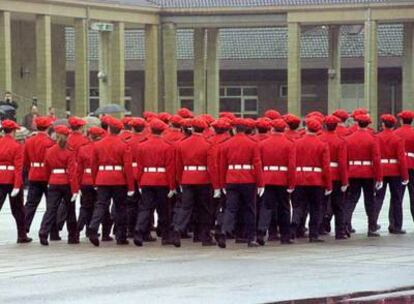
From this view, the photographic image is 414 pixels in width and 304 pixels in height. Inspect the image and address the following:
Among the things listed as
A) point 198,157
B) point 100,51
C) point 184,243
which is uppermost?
point 100,51

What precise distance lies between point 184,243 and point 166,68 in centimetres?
3967

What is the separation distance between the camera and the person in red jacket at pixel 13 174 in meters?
20.7

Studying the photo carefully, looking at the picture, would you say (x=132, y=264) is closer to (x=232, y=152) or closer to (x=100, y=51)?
(x=232, y=152)

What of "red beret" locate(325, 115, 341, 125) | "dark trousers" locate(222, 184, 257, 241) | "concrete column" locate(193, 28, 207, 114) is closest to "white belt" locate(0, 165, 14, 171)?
"dark trousers" locate(222, 184, 257, 241)

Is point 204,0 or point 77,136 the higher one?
point 204,0

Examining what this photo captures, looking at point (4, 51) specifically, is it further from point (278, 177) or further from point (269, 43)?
point (278, 177)

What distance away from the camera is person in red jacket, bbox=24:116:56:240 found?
824 inches

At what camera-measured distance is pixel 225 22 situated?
194ft

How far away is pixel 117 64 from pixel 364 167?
36.3 m

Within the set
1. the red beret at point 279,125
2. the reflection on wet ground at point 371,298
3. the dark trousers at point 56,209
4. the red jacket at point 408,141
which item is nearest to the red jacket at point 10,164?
the dark trousers at point 56,209

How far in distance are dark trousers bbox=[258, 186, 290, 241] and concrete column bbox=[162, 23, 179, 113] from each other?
3935 cm

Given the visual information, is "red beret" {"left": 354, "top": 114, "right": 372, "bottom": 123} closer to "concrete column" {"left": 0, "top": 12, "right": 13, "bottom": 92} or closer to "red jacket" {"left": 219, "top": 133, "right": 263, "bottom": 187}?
"red jacket" {"left": 219, "top": 133, "right": 263, "bottom": 187}

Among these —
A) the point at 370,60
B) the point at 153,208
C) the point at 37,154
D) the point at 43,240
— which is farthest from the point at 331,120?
the point at 370,60

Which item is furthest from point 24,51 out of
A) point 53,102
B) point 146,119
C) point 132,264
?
point 132,264
